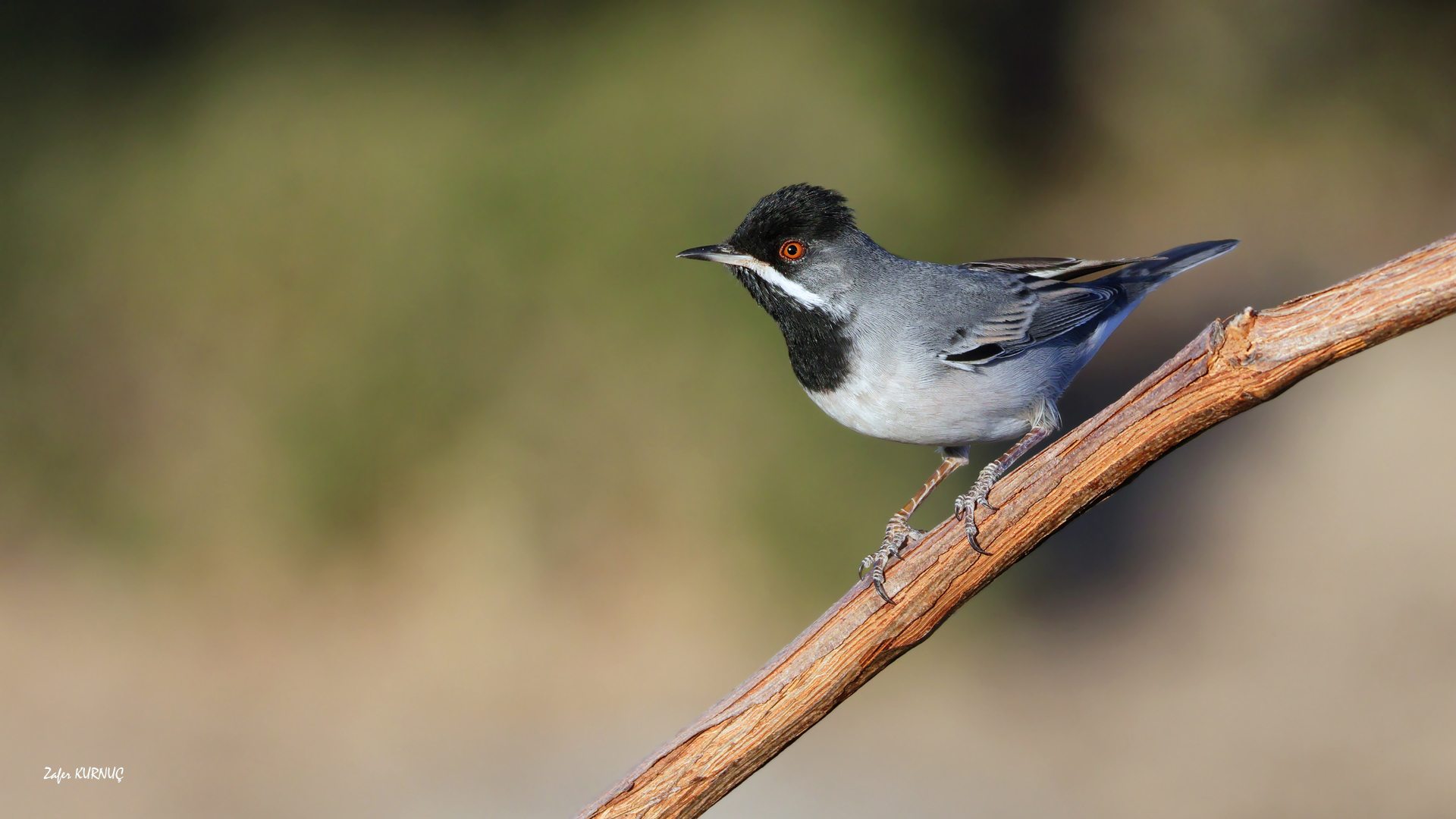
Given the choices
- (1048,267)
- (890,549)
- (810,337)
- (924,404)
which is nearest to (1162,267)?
(1048,267)

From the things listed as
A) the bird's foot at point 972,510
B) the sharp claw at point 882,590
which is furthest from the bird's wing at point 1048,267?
the sharp claw at point 882,590

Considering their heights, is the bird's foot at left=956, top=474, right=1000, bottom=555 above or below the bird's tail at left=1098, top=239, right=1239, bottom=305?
below

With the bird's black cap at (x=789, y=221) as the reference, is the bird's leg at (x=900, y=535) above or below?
below

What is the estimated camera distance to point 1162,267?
131 inches

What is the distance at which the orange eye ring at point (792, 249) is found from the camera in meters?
3.09

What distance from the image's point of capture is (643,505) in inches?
262

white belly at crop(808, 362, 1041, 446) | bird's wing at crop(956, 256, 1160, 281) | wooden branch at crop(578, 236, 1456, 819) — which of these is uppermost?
bird's wing at crop(956, 256, 1160, 281)

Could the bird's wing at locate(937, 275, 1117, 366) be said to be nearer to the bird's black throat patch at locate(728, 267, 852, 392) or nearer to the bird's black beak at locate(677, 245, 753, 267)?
the bird's black throat patch at locate(728, 267, 852, 392)

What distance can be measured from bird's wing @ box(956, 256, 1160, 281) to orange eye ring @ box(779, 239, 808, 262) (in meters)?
0.77

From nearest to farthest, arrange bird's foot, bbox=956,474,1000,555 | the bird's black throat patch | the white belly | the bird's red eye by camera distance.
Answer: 1. bird's foot, bbox=956,474,1000,555
2. the white belly
3. the bird's black throat patch
4. the bird's red eye

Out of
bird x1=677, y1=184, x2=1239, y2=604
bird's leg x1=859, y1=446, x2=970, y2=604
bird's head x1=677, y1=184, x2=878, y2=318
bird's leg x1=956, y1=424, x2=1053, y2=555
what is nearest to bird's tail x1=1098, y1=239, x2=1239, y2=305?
bird x1=677, y1=184, x2=1239, y2=604

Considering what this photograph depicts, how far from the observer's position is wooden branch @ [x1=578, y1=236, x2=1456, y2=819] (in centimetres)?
226

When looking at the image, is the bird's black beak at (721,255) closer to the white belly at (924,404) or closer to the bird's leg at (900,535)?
the white belly at (924,404)

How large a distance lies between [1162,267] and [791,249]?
1.30m
